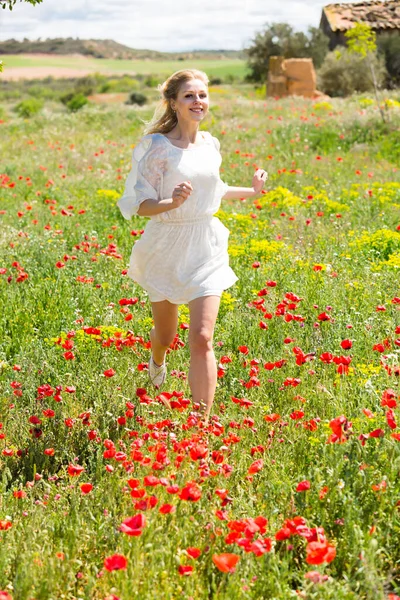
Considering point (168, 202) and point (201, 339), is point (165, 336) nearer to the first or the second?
point (201, 339)

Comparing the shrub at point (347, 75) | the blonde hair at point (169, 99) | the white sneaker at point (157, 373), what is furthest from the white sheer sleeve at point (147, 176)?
the shrub at point (347, 75)

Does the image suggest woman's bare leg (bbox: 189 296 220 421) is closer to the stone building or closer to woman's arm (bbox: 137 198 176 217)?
woman's arm (bbox: 137 198 176 217)

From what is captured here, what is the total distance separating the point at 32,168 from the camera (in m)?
14.2

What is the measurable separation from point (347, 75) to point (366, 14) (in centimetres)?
652

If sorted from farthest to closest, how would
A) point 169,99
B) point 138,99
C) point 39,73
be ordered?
point 39,73, point 138,99, point 169,99

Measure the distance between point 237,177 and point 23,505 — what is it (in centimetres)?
941

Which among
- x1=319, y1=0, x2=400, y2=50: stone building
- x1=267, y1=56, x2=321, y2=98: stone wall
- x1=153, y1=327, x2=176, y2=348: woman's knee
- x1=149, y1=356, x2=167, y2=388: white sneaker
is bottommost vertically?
x1=149, y1=356, x2=167, y2=388: white sneaker

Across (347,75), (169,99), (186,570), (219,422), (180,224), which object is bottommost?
(219,422)

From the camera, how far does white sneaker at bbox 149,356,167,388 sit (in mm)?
5145

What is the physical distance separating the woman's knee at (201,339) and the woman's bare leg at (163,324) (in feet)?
1.76

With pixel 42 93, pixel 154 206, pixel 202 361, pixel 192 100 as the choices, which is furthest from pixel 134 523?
pixel 42 93

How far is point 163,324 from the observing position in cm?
510

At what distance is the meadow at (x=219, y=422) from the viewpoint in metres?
3.00

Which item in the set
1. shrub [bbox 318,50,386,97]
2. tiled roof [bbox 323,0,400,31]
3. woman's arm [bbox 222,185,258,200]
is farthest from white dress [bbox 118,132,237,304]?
tiled roof [bbox 323,0,400,31]
